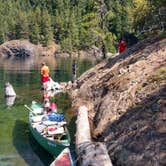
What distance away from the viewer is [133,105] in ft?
73.6

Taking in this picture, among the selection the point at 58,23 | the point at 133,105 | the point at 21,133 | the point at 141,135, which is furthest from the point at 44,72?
the point at 58,23

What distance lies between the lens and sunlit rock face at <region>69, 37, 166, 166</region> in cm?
1675

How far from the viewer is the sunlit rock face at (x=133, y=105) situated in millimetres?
16750

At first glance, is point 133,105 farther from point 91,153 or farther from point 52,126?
point 91,153

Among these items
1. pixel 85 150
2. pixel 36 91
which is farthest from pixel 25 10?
pixel 85 150

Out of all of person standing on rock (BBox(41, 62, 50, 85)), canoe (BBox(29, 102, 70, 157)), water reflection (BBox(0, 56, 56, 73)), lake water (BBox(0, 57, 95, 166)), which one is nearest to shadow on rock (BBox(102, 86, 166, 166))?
canoe (BBox(29, 102, 70, 157))

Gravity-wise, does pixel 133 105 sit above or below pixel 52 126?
above

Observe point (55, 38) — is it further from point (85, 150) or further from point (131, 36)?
point (85, 150)

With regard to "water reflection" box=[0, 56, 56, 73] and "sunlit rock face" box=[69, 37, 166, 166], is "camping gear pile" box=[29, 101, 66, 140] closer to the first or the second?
"sunlit rock face" box=[69, 37, 166, 166]

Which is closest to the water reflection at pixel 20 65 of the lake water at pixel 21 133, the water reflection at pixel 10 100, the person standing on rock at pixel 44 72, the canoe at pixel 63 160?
the person standing on rock at pixel 44 72

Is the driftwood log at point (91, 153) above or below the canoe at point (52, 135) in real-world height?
above

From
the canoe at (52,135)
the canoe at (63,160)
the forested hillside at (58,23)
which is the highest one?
the canoe at (63,160)

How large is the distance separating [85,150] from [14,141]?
816 cm

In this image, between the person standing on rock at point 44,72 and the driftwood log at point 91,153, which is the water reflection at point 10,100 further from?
the driftwood log at point 91,153
